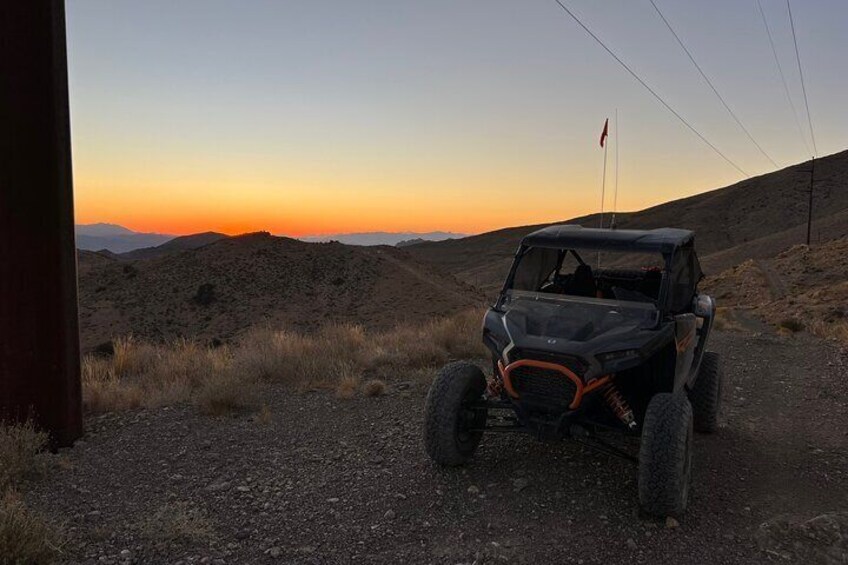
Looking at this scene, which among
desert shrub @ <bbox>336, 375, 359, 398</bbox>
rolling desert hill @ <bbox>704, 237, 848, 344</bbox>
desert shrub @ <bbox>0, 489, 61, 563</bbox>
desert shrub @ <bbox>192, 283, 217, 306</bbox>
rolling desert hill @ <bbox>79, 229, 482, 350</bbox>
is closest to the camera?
desert shrub @ <bbox>0, 489, 61, 563</bbox>

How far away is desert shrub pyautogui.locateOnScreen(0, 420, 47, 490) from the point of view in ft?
16.1

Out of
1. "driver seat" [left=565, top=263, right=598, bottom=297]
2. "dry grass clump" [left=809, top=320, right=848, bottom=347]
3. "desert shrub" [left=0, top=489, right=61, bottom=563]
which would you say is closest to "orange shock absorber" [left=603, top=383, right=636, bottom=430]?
"driver seat" [left=565, top=263, right=598, bottom=297]

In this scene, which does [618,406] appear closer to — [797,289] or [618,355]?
[618,355]

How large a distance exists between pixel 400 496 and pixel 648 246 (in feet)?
9.62

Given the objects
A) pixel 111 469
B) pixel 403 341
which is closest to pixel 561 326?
pixel 111 469

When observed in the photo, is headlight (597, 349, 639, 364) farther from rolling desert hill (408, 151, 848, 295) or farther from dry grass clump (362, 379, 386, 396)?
rolling desert hill (408, 151, 848, 295)

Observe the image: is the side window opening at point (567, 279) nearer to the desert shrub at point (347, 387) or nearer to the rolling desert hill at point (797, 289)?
the desert shrub at point (347, 387)

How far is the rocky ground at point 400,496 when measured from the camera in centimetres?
418

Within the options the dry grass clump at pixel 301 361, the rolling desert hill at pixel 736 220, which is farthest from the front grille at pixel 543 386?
the rolling desert hill at pixel 736 220

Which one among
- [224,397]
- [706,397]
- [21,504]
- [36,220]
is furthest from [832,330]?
[21,504]

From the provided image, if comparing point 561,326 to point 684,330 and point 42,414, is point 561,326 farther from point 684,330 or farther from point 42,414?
point 42,414

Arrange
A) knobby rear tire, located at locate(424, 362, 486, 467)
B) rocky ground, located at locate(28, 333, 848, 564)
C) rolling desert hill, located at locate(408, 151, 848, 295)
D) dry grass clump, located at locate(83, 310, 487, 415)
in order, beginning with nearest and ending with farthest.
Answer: rocky ground, located at locate(28, 333, 848, 564), knobby rear tire, located at locate(424, 362, 486, 467), dry grass clump, located at locate(83, 310, 487, 415), rolling desert hill, located at locate(408, 151, 848, 295)

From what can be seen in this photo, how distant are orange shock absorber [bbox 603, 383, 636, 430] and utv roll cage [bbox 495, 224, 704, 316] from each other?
0.81m

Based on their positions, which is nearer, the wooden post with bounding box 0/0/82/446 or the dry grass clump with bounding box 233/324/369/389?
the wooden post with bounding box 0/0/82/446
